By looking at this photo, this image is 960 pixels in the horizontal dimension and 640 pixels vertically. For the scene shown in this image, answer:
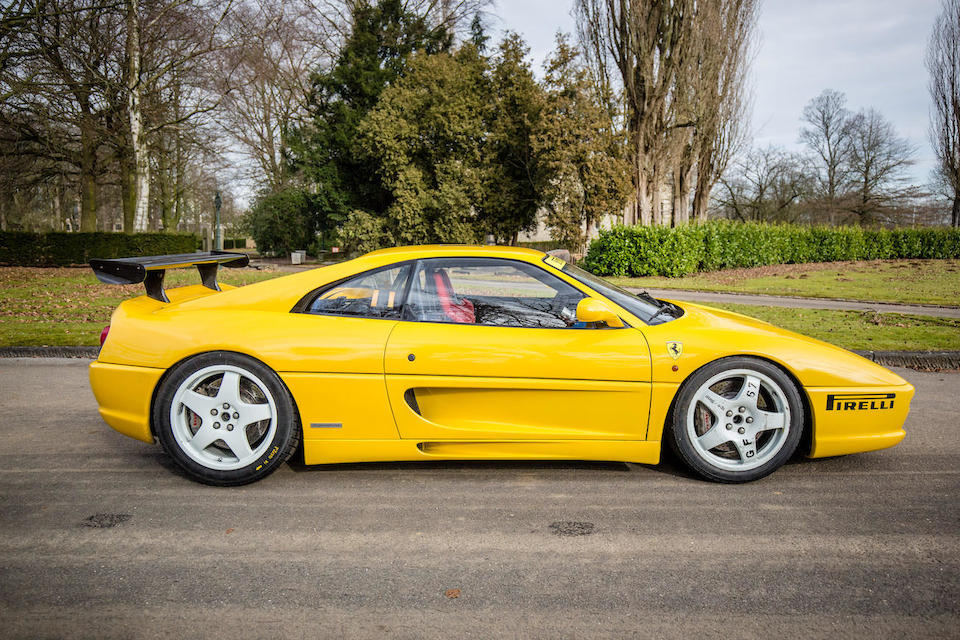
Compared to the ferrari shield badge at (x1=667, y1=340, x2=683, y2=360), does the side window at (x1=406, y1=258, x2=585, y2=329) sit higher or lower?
higher

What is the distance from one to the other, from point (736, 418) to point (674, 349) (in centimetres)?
52

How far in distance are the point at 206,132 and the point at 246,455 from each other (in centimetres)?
2718

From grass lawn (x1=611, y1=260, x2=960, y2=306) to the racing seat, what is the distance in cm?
1229

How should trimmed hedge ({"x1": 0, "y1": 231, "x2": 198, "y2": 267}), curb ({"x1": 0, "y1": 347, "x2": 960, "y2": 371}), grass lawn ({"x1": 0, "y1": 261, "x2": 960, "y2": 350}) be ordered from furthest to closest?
trimmed hedge ({"x1": 0, "y1": 231, "x2": 198, "y2": 267}) → grass lawn ({"x1": 0, "y1": 261, "x2": 960, "y2": 350}) → curb ({"x1": 0, "y1": 347, "x2": 960, "y2": 371})

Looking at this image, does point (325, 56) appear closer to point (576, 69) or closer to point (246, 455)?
point (576, 69)

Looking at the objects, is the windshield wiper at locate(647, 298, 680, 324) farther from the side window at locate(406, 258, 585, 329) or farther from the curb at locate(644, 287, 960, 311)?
the curb at locate(644, 287, 960, 311)

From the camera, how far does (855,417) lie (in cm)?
327

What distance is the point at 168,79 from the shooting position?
23.8m

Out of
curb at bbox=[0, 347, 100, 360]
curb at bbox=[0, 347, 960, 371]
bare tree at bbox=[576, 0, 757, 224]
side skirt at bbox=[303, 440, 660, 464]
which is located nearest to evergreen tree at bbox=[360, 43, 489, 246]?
bare tree at bbox=[576, 0, 757, 224]

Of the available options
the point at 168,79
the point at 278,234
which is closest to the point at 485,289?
the point at 168,79

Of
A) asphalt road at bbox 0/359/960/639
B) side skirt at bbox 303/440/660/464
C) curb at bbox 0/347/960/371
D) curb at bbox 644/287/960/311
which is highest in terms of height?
curb at bbox 644/287/960/311

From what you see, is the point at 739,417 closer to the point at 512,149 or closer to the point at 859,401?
the point at 859,401

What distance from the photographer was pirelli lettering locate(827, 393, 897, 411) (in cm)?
325

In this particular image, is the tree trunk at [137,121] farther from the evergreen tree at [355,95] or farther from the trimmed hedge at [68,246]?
the evergreen tree at [355,95]
